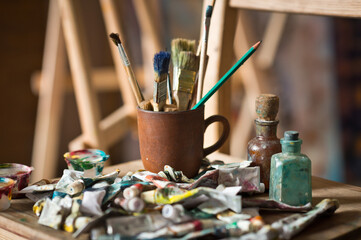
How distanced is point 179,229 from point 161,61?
0.95 ft

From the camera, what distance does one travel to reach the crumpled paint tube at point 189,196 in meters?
0.72

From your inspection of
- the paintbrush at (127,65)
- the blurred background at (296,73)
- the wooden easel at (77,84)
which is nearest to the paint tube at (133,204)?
the paintbrush at (127,65)

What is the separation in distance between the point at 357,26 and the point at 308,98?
35 centimetres

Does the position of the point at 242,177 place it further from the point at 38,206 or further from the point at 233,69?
the point at 38,206

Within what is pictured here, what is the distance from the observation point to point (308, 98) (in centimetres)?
216

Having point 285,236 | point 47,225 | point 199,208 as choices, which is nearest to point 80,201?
point 47,225

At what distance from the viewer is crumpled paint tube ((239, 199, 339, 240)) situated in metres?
0.65

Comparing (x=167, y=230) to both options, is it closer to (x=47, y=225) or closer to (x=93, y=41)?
(x=47, y=225)

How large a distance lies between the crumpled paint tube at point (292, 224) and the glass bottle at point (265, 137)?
0.41ft

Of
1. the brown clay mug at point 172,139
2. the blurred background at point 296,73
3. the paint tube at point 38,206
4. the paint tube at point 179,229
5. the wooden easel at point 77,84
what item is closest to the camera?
the paint tube at point 179,229

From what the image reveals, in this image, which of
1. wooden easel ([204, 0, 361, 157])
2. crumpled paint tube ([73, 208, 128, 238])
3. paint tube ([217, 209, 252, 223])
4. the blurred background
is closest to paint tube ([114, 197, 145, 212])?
crumpled paint tube ([73, 208, 128, 238])

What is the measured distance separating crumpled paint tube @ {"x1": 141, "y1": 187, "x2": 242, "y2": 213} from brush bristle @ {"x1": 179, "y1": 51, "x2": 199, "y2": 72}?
0.25 m

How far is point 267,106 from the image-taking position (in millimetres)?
837

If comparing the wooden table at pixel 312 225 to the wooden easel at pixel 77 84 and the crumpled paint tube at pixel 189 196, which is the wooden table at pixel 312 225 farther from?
the wooden easel at pixel 77 84
